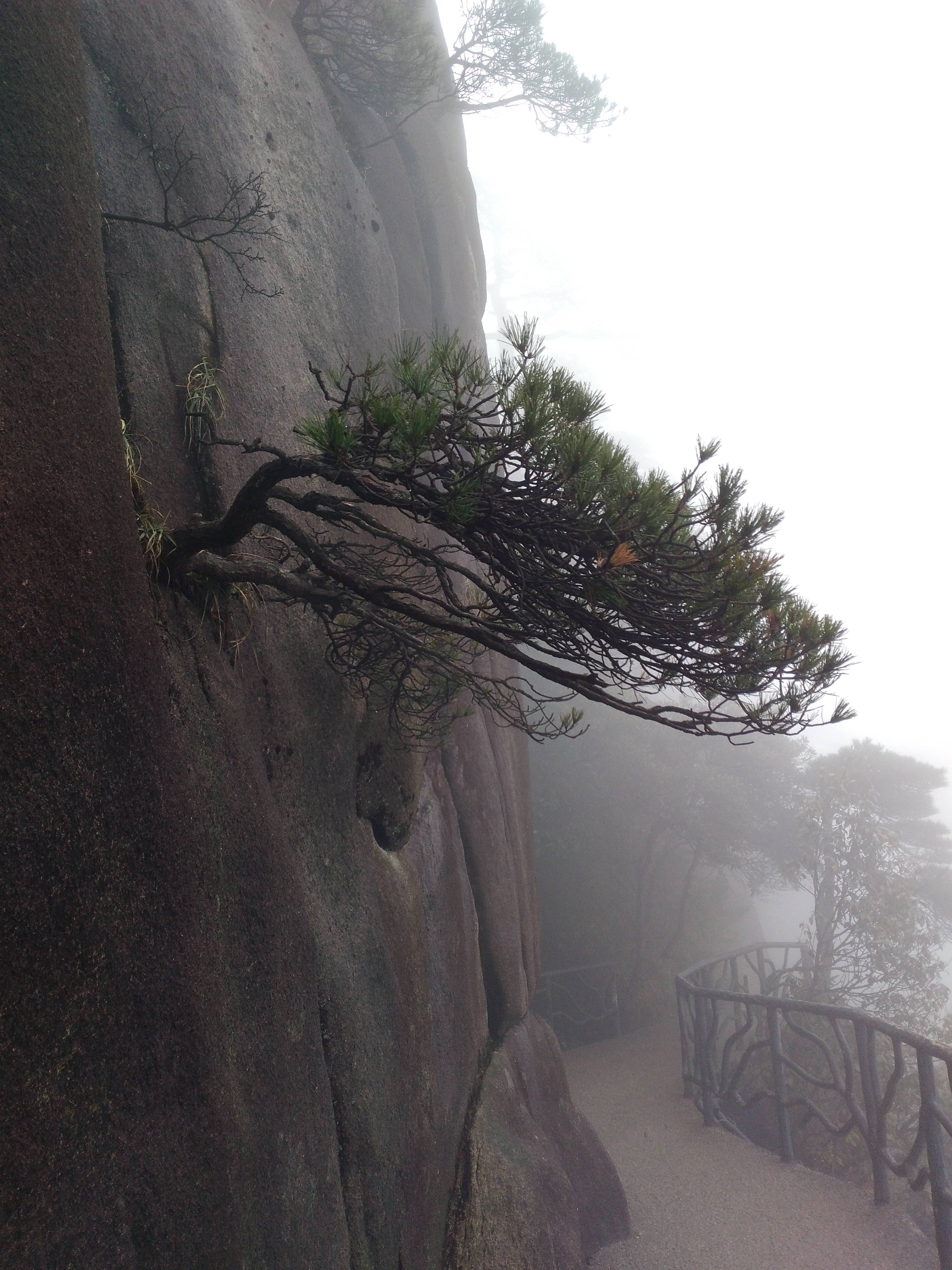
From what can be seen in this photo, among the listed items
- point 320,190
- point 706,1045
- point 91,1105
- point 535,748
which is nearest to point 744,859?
point 535,748

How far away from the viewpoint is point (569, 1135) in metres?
7.48

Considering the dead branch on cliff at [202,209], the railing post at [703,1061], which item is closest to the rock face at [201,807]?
the dead branch on cliff at [202,209]

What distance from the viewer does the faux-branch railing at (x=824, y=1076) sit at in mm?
6785

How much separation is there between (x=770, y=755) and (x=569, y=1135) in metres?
12.0

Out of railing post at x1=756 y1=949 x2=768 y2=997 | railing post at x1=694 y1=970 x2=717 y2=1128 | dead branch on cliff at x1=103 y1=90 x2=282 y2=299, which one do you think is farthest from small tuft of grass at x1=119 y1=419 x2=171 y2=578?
railing post at x1=756 y1=949 x2=768 y2=997

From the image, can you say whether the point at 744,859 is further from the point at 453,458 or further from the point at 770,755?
the point at 453,458

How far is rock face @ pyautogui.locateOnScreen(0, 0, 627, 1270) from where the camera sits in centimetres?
199

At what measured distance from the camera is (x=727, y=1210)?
7758 mm

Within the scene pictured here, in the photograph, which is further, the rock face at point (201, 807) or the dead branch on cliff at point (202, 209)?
the dead branch on cliff at point (202, 209)

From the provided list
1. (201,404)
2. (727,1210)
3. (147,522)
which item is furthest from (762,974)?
(147,522)

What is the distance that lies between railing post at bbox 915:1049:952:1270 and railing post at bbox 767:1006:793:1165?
5.69 feet

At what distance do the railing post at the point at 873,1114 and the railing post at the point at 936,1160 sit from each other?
2.04ft

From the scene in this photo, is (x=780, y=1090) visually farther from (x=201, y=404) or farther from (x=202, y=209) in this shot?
(x=202, y=209)

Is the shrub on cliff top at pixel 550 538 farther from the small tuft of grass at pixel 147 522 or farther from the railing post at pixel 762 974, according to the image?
the railing post at pixel 762 974
